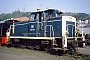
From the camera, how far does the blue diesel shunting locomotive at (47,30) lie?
37.6 feet

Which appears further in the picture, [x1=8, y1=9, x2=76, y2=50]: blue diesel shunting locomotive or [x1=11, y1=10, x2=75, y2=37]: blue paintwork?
[x1=11, y1=10, x2=75, y2=37]: blue paintwork

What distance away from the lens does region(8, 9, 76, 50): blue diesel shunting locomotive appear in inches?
451

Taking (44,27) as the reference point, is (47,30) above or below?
below

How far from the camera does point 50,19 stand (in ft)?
40.2

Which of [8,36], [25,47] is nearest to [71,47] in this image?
[25,47]

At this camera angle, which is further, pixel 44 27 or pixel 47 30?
pixel 44 27

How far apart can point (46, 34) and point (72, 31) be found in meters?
2.20

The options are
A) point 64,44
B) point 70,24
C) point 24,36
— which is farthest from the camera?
point 24,36

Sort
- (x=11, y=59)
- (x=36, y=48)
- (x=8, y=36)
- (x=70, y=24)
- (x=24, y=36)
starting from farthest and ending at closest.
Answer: (x=8, y=36)
(x=24, y=36)
(x=36, y=48)
(x=70, y=24)
(x=11, y=59)

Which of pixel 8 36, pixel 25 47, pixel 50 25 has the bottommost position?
pixel 25 47

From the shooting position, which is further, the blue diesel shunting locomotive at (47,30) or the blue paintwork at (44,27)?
the blue paintwork at (44,27)

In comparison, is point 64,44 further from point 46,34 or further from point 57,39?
point 46,34

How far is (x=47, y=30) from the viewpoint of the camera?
12422mm

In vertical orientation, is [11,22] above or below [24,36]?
above
